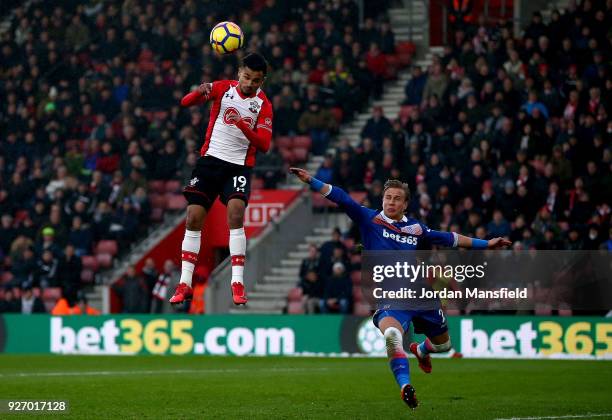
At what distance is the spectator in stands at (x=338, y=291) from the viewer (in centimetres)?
2375

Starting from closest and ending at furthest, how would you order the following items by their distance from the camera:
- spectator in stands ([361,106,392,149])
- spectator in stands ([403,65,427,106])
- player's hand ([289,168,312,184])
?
player's hand ([289,168,312,184])
spectator in stands ([361,106,392,149])
spectator in stands ([403,65,427,106])

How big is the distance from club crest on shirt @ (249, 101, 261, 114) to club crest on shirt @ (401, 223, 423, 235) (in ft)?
5.99

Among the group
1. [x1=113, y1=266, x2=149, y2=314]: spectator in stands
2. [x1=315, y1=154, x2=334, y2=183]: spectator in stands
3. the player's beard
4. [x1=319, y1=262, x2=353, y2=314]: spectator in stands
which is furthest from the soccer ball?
[x1=113, y1=266, x2=149, y2=314]: spectator in stands

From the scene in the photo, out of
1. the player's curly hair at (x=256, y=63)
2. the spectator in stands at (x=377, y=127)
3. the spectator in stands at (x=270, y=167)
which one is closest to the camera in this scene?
the player's curly hair at (x=256, y=63)

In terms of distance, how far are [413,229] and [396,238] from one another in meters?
0.19

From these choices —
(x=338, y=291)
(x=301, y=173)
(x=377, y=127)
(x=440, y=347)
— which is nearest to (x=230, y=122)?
(x=301, y=173)

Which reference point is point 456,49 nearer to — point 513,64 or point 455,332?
point 513,64

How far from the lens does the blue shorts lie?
1241 centimetres

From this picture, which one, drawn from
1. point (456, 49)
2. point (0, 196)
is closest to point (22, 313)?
point (0, 196)

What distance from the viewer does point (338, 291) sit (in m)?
23.9

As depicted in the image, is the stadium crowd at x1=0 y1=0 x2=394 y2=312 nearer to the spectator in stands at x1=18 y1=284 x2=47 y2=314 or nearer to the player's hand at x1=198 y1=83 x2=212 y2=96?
the spectator in stands at x1=18 y1=284 x2=47 y2=314

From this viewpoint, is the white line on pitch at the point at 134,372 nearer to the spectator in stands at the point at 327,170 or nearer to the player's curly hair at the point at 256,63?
the spectator in stands at the point at 327,170

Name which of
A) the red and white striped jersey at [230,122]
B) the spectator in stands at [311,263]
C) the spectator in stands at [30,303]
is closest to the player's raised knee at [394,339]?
the red and white striped jersey at [230,122]

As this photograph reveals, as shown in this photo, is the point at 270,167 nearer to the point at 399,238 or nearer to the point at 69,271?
the point at 69,271
